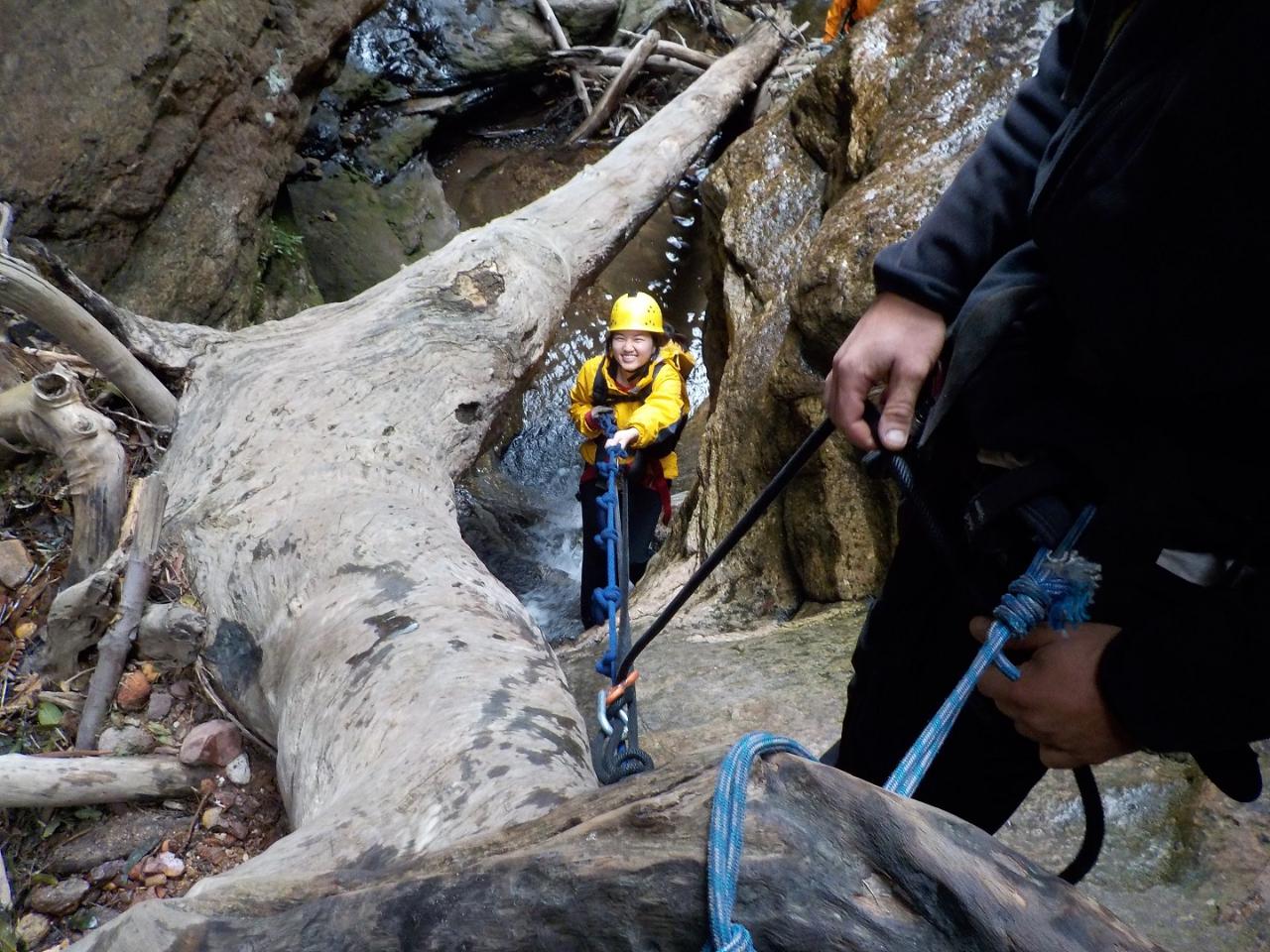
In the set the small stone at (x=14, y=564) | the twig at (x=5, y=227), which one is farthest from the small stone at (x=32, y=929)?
the twig at (x=5, y=227)

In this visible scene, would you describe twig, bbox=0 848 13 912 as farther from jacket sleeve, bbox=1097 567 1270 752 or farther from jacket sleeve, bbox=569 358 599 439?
jacket sleeve, bbox=569 358 599 439

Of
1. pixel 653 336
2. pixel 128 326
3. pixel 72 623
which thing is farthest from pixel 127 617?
pixel 653 336

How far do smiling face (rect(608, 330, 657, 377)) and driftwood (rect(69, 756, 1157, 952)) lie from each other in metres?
3.92

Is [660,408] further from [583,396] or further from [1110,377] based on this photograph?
[1110,377]

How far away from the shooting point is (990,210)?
1.33 meters

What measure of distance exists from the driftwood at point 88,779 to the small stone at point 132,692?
241mm

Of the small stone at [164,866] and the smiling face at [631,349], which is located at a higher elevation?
the smiling face at [631,349]

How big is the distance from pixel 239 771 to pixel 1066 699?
225 cm

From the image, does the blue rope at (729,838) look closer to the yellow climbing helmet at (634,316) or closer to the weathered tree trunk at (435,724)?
the weathered tree trunk at (435,724)

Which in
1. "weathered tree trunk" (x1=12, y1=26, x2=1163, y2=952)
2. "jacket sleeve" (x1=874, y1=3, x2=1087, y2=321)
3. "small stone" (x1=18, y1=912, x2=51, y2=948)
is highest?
"jacket sleeve" (x1=874, y1=3, x2=1087, y2=321)

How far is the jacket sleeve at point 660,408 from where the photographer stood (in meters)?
4.64

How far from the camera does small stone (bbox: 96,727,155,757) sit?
8.01 ft

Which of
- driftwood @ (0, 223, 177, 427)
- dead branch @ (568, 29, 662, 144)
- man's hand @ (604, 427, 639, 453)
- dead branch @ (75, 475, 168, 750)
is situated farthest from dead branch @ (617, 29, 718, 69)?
dead branch @ (75, 475, 168, 750)

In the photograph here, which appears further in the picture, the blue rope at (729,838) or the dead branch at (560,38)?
the dead branch at (560,38)
